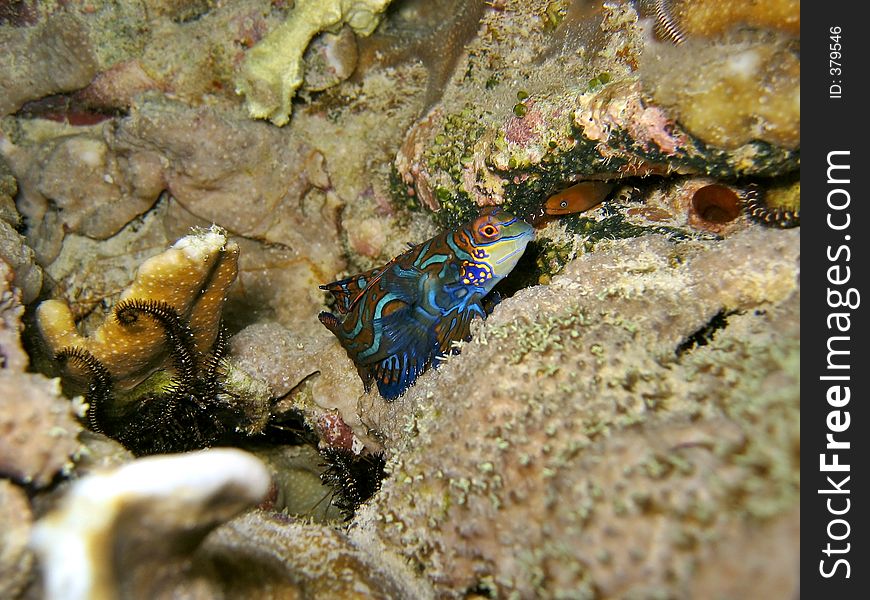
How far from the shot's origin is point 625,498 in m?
1.69

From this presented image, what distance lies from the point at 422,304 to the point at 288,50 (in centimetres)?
278

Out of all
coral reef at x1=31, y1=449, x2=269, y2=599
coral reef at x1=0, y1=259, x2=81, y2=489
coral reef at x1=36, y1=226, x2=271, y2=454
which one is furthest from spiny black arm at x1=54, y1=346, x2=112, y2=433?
coral reef at x1=31, y1=449, x2=269, y2=599

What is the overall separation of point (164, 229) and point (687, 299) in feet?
16.1

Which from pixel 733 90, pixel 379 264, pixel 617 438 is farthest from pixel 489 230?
pixel 617 438

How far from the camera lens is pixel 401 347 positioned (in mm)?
3943

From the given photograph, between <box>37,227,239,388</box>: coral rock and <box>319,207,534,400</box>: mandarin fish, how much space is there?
3.18ft

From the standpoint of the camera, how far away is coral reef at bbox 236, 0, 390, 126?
4.67 m

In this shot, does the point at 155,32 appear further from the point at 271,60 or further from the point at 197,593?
the point at 197,593

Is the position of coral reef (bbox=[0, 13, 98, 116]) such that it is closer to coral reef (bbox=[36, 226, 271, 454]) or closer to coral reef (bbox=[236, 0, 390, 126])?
coral reef (bbox=[236, 0, 390, 126])

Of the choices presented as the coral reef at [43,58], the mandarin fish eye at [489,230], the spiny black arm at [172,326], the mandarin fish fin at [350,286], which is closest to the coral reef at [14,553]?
the spiny black arm at [172,326]

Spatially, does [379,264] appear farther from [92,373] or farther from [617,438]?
[617,438]

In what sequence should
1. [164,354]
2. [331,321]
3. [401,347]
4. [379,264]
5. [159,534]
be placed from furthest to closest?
[379,264], [331,321], [401,347], [164,354], [159,534]

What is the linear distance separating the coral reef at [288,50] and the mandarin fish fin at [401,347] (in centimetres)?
254
